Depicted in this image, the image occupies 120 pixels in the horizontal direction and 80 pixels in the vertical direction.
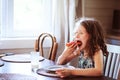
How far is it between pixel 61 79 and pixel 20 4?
1.72m

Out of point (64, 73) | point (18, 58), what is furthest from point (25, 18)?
point (64, 73)

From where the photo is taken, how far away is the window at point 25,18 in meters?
3.01

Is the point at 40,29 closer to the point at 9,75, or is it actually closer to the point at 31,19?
the point at 31,19

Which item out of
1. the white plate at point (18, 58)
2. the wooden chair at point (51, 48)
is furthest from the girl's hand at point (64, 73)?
the wooden chair at point (51, 48)

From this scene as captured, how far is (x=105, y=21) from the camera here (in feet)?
12.0

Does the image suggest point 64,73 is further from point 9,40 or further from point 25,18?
point 25,18

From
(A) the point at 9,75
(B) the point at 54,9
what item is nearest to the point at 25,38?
(B) the point at 54,9

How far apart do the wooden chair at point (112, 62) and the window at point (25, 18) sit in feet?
4.00

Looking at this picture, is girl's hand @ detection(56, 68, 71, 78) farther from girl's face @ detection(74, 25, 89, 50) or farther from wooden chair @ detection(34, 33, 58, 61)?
wooden chair @ detection(34, 33, 58, 61)

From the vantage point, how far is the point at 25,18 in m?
3.16

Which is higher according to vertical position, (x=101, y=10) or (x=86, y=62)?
(x=101, y=10)

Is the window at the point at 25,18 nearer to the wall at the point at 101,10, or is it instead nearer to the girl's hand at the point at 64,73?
the wall at the point at 101,10

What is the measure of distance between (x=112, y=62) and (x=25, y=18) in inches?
56.2

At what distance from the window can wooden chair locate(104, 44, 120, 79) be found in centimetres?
122
